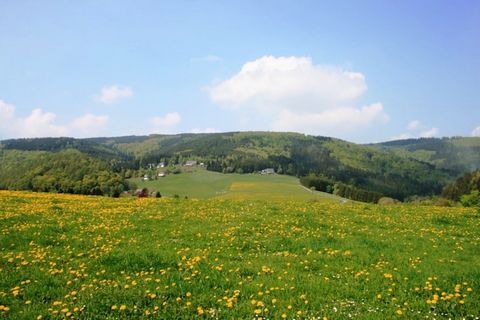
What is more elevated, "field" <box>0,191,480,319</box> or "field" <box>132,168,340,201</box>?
"field" <box>0,191,480,319</box>

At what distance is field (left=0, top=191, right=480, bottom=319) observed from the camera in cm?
839

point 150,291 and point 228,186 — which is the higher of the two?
point 150,291

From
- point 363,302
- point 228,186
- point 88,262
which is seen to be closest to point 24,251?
point 88,262

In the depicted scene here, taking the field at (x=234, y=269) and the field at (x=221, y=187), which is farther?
the field at (x=221, y=187)

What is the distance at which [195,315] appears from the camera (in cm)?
802

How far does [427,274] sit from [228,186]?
15333 centimetres

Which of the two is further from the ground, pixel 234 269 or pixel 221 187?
pixel 234 269

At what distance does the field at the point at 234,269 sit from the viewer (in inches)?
330

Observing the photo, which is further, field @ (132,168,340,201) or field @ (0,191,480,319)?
field @ (132,168,340,201)

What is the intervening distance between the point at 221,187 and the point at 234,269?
152 meters

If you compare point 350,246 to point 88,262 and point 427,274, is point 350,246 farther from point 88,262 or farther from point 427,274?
point 88,262

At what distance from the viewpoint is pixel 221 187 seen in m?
163

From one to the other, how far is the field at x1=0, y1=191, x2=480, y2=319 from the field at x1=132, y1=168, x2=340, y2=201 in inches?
4420

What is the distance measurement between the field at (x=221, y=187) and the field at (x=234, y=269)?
112271 mm
